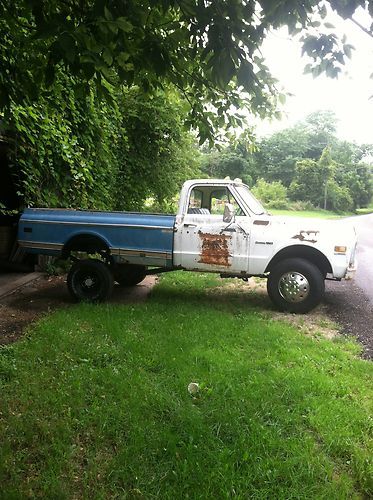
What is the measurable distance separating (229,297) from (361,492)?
4731 millimetres

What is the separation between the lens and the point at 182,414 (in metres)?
3.31

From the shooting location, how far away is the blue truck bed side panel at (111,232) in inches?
257

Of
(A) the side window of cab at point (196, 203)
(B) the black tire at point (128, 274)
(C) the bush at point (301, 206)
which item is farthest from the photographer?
(C) the bush at point (301, 206)

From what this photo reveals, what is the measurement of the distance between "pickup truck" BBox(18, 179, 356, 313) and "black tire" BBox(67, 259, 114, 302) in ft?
0.05

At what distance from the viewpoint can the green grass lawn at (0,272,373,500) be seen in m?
2.64

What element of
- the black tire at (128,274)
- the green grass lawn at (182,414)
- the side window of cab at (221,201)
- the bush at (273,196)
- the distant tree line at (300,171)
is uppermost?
the distant tree line at (300,171)

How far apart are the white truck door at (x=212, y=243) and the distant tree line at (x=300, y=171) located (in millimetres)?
35482

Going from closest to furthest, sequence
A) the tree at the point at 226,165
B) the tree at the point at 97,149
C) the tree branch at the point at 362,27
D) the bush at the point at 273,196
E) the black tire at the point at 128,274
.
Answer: the tree branch at the point at 362,27 → the tree at the point at 97,149 → the black tire at the point at 128,274 → the bush at the point at 273,196 → the tree at the point at 226,165

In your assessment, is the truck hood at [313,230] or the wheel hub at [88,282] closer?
the truck hood at [313,230]

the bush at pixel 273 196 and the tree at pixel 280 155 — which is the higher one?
the tree at pixel 280 155

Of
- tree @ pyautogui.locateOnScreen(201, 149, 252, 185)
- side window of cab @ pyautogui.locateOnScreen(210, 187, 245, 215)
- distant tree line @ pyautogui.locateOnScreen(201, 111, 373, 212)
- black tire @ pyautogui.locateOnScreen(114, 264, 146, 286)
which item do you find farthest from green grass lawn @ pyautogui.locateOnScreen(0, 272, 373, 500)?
tree @ pyautogui.locateOnScreen(201, 149, 252, 185)

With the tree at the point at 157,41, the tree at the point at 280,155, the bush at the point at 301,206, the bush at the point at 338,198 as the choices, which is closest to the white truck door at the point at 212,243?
the tree at the point at 157,41

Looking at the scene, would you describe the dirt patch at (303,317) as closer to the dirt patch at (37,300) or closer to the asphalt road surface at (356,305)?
the asphalt road surface at (356,305)

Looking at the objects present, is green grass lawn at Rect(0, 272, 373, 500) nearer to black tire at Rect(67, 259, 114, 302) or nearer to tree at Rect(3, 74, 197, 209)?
black tire at Rect(67, 259, 114, 302)
